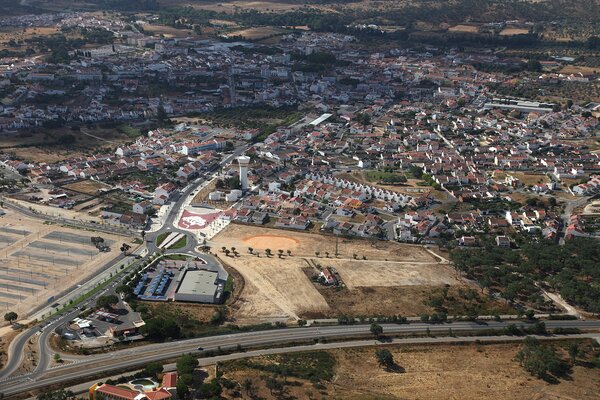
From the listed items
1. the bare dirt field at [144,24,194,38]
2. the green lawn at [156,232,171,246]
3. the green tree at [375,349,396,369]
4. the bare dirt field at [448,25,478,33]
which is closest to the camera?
the green tree at [375,349,396,369]

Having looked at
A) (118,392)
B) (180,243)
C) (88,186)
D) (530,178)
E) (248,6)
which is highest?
(248,6)

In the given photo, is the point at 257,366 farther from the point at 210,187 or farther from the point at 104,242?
the point at 210,187

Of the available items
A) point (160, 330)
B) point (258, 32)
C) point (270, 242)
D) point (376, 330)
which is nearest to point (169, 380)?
point (160, 330)

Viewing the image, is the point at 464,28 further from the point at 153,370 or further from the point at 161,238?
the point at 153,370

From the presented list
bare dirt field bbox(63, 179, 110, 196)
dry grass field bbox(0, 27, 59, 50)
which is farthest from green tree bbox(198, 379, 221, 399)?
dry grass field bbox(0, 27, 59, 50)

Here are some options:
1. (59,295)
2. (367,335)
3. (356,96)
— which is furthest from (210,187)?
(356,96)

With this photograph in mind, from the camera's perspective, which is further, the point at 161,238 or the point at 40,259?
the point at 161,238

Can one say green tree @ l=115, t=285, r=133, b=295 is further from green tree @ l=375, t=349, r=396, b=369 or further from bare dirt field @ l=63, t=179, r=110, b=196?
bare dirt field @ l=63, t=179, r=110, b=196
